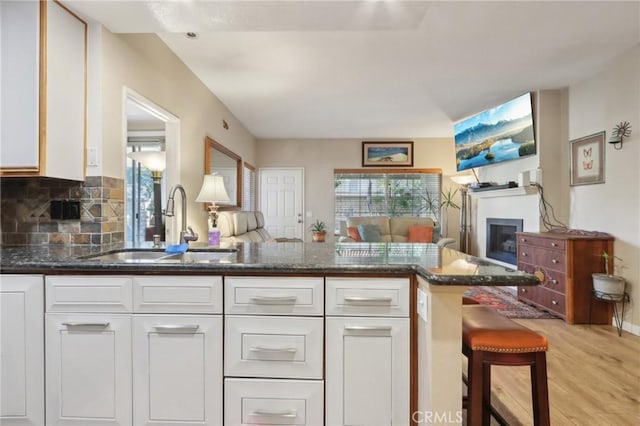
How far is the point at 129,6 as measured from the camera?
181cm

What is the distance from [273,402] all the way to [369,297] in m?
0.62

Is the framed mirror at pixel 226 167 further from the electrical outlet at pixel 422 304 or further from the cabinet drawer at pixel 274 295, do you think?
the electrical outlet at pixel 422 304

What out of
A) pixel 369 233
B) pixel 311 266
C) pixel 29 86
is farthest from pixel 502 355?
pixel 369 233

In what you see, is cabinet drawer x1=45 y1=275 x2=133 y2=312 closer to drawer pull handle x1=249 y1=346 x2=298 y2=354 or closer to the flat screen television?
drawer pull handle x1=249 y1=346 x2=298 y2=354

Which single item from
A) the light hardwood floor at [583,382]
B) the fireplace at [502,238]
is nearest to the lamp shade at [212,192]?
the light hardwood floor at [583,382]

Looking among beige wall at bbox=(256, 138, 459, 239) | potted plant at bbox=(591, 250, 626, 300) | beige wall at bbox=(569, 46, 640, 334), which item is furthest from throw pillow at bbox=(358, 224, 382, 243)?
potted plant at bbox=(591, 250, 626, 300)

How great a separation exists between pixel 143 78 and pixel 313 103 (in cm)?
243

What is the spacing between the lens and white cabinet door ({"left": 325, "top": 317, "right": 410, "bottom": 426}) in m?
1.34

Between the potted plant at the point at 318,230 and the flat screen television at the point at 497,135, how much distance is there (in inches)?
111

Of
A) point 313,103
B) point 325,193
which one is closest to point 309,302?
point 313,103

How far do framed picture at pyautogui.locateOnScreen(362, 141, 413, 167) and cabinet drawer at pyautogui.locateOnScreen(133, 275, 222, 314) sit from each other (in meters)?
5.48

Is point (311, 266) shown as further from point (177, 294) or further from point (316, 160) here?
point (316, 160)

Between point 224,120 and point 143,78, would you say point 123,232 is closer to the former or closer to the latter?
point 143,78

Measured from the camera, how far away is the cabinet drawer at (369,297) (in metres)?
1.35
